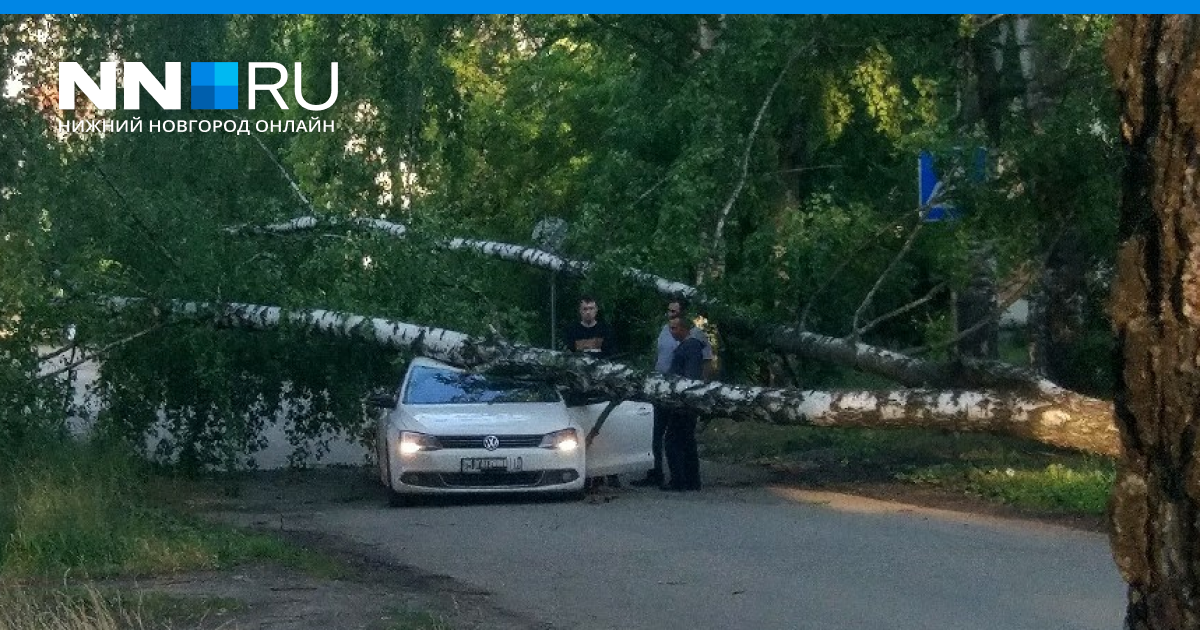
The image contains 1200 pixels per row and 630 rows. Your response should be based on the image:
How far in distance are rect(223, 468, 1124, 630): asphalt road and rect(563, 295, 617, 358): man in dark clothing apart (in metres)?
1.70

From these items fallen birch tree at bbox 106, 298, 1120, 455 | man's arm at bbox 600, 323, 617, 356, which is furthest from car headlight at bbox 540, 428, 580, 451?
man's arm at bbox 600, 323, 617, 356

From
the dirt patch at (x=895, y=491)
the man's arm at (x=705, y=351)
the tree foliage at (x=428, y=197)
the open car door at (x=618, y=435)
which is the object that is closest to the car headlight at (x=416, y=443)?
the open car door at (x=618, y=435)

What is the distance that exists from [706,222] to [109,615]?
10.3 meters

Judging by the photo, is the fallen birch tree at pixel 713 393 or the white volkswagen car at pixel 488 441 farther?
the white volkswagen car at pixel 488 441

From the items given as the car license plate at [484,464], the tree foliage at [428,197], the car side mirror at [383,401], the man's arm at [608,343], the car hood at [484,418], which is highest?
the tree foliage at [428,197]

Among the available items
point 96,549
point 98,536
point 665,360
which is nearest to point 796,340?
point 665,360

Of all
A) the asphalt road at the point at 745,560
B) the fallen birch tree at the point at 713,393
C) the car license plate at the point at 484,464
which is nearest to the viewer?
the asphalt road at the point at 745,560

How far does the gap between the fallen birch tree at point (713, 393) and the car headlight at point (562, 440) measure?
70cm

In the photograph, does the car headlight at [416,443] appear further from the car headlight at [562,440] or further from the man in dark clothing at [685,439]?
the man in dark clothing at [685,439]

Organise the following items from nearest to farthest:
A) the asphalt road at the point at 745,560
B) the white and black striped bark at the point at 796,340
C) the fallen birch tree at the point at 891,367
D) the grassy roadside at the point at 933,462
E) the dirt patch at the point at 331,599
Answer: the dirt patch at the point at 331,599 < the asphalt road at the point at 745,560 < the fallen birch tree at the point at 891,367 < the white and black striped bark at the point at 796,340 < the grassy roadside at the point at 933,462

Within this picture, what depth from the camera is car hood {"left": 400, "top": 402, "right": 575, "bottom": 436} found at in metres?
16.6

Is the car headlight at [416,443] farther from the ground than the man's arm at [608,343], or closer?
closer

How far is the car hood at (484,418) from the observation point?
16.6 metres

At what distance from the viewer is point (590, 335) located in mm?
18344
